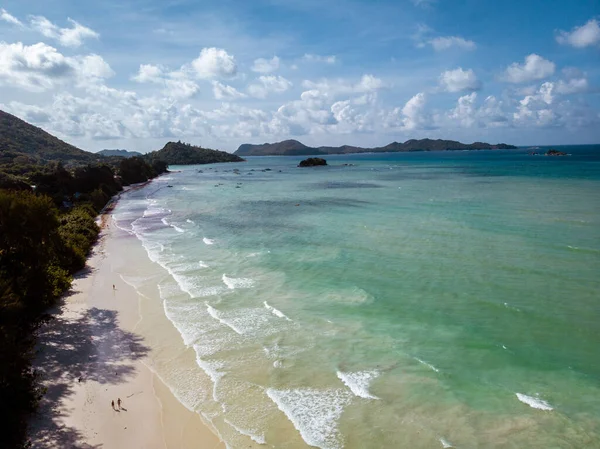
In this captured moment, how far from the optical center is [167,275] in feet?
99.8

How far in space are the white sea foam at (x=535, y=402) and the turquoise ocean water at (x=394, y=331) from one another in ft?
0.23

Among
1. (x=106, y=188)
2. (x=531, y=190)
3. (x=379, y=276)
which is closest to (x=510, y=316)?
(x=379, y=276)

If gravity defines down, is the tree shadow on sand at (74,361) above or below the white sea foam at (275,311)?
below

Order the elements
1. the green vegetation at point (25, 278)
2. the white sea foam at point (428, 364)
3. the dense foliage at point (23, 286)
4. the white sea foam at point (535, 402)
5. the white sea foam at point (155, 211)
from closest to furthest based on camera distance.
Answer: the dense foliage at point (23, 286) < the green vegetation at point (25, 278) < the white sea foam at point (535, 402) < the white sea foam at point (428, 364) < the white sea foam at point (155, 211)

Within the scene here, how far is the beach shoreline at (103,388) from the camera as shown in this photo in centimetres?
1317

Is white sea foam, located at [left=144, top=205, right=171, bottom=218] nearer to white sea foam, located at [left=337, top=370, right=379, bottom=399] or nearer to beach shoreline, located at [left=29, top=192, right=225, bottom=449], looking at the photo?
beach shoreline, located at [left=29, top=192, right=225, bottom=449]

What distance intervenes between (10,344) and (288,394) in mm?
9586

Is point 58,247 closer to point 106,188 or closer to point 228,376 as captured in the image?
point 228,376

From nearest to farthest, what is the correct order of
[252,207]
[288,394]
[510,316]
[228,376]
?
[288,394] → [228,376] → [510,316] → [252,207]

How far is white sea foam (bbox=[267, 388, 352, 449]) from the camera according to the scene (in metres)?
13.2

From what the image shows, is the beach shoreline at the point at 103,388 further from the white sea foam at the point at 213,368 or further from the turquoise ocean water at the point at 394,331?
the white sea foam at the point at 213,368

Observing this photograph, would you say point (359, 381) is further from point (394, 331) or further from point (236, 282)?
point (236, 282)

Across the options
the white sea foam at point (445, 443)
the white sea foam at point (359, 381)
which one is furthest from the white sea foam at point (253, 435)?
the white sea foam at point (445, 443)

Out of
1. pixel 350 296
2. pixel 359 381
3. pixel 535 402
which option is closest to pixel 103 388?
pixel 359 381
